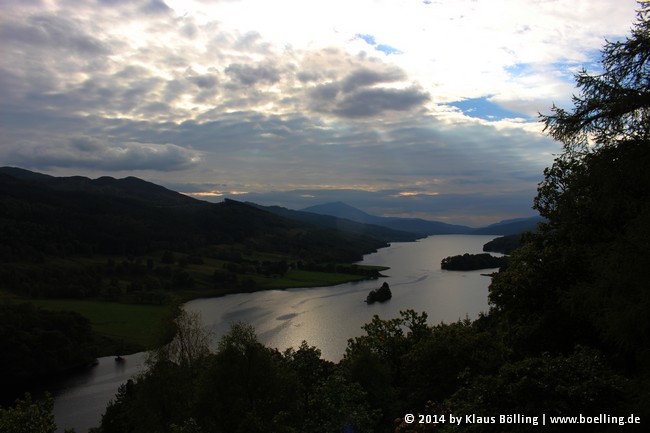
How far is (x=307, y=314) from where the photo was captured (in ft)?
338

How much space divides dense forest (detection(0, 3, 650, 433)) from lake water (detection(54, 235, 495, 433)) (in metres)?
33.7

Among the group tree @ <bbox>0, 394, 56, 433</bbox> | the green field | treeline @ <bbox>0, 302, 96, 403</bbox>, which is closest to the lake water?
treeline @ <bbox>0, 302, 96, 403</bbox>

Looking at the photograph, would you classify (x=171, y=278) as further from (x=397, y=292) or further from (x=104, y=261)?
(x=397, y=292)

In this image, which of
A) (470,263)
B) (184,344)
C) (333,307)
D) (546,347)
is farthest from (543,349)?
(470,263)

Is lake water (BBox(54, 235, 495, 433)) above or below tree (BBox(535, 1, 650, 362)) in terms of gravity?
below

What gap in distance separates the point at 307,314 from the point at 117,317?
48.9 m

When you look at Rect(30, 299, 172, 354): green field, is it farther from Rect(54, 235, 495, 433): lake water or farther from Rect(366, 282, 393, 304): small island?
Rect(366, 282, 393, 304): small island

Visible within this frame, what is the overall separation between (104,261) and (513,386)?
→ 184 meters

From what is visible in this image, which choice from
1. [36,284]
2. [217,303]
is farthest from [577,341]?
[36,284]

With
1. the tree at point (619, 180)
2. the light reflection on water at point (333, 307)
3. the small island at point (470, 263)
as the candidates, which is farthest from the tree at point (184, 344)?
the small island at point (470, 263)

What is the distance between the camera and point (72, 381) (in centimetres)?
7100

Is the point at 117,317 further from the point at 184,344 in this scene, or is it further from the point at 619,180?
the point at 619,180

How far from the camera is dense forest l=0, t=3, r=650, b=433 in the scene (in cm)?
1189

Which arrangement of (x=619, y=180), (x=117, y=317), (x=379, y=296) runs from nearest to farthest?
(x=619, y=180) < (x=117, y=317) < (x=379, y=296)
